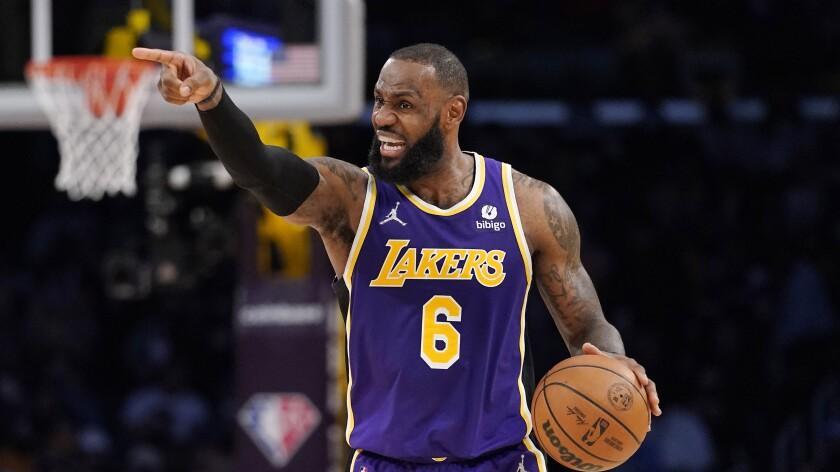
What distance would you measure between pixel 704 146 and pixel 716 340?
197 centimetres

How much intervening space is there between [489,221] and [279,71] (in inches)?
130

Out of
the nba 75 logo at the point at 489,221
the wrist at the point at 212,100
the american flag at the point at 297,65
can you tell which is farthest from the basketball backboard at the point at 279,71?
the wrist at the point at 212,100

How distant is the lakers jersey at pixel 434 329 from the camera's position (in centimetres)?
414

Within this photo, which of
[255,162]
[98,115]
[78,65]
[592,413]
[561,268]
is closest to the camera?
[255,162]

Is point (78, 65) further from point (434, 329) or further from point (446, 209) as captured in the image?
point (434, 329)

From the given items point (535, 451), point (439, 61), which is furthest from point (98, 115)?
point (535, 451)

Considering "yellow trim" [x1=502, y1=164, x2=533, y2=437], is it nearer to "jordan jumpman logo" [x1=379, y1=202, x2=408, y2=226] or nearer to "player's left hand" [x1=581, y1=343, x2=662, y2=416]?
"player's left hand" [x1=581, y1=343, x2=662, y2=416]

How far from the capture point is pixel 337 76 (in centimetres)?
721

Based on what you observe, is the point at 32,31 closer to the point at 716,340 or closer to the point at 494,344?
the point at 494,344

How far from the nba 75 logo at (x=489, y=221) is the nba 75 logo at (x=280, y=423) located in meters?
4.59

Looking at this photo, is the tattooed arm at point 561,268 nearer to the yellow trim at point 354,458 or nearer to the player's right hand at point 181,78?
the yellow trim at point 354,458

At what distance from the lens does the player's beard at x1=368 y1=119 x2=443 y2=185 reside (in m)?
4.25

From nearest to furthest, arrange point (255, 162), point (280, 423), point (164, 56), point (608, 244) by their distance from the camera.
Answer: point (164, 56) < point (255, 162) < point (280, 423) < point (608, 244)

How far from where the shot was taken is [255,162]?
386 centimetres
